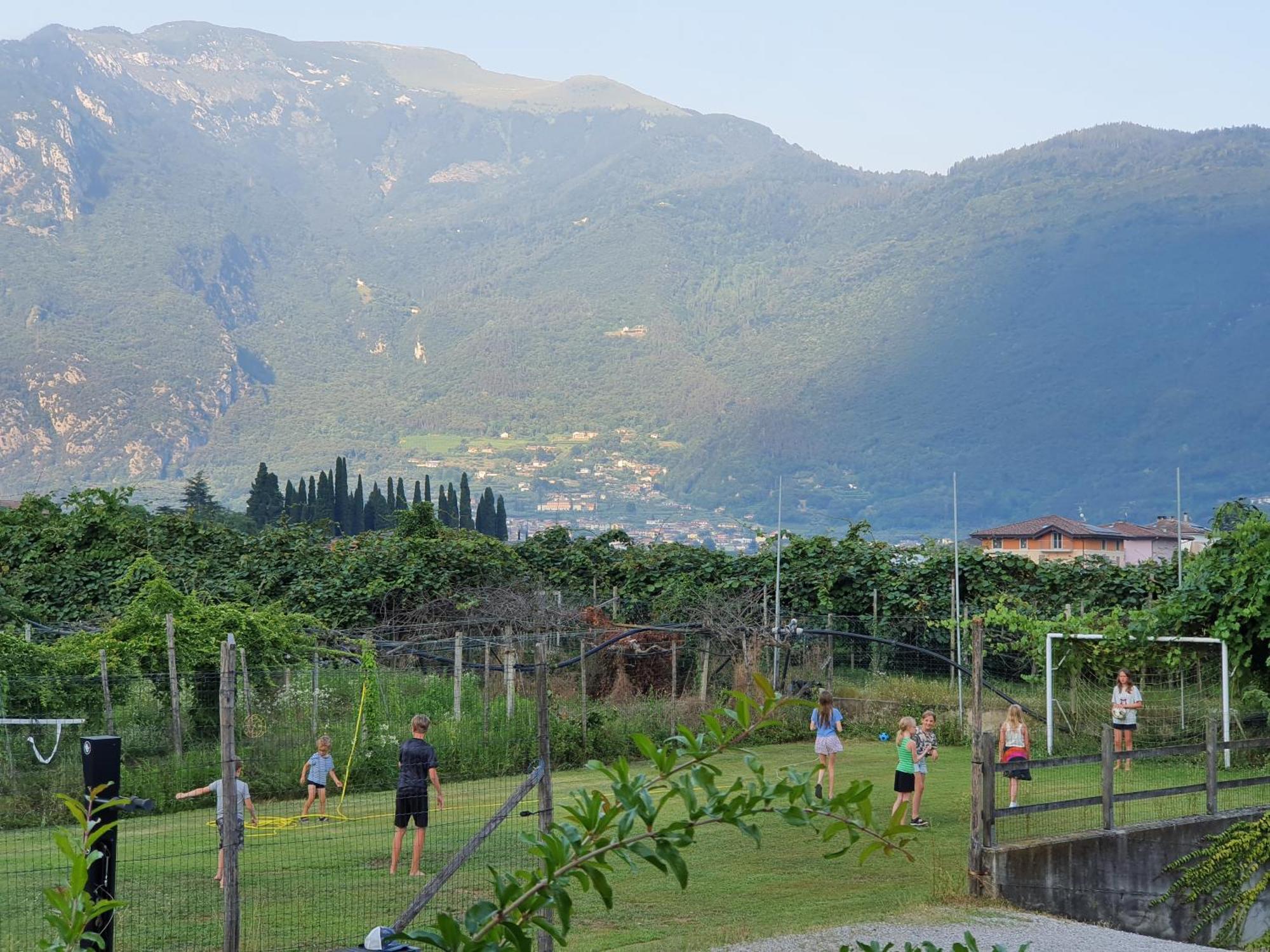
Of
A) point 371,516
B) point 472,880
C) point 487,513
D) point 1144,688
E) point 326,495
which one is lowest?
point 472,880

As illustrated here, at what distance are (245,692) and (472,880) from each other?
241 inches

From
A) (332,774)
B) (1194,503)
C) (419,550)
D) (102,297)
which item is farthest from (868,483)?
(332,774)

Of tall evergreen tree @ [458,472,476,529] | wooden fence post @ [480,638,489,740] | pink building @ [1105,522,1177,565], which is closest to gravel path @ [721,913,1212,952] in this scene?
wooden fence post @ [480,638,489,740]

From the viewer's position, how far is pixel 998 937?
38.4ft

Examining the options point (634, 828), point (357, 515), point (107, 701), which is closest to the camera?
point (634, 828)

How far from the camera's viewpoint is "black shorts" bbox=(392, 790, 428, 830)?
1239 cm

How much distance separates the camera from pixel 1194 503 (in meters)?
193

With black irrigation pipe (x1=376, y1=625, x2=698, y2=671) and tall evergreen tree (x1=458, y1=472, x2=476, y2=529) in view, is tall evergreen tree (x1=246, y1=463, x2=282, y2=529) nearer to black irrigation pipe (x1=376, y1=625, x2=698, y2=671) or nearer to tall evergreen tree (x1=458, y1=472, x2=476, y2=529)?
tall evergreen tree (x1=458, y1=472, x2=476, y2=529)

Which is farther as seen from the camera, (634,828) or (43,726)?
(43,726)

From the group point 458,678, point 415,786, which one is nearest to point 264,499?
point 458,678

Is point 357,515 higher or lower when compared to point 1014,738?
higher

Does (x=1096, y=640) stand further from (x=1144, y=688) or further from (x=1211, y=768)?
(x=1211, y=768)

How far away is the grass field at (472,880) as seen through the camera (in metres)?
10.9

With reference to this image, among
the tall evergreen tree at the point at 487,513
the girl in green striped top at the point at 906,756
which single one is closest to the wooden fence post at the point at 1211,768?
the girl in green striped top at the point at 906,756
